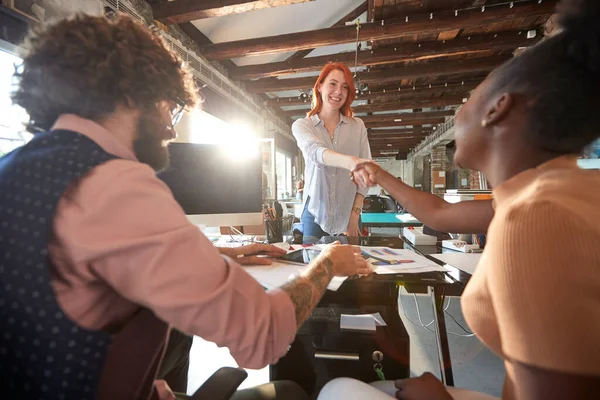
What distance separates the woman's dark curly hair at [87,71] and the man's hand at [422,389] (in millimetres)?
977

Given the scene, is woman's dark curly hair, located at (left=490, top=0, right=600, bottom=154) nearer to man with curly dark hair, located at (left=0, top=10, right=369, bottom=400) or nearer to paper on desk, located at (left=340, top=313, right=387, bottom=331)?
man with curly dark hair, located at (left=0, top=10, right=369, bottom=400)

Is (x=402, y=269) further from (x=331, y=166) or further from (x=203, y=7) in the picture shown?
(x=203, y=7)

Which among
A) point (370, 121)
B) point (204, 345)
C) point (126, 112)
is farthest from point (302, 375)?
point (370, 121)

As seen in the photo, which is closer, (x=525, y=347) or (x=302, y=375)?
(x=525, y=347)

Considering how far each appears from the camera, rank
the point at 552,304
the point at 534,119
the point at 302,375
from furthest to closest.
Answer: the point at 302,375
the point at 534,119
the point at 552,304

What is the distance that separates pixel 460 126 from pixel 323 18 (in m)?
5.10

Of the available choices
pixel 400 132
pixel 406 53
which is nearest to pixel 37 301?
pixel 406 53

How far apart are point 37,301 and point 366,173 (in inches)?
51.2

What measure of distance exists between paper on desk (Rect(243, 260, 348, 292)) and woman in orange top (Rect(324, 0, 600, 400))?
1.13 ft

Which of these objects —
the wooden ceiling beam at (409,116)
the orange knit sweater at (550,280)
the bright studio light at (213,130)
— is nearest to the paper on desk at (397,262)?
the orange knit sweater at (550,280)

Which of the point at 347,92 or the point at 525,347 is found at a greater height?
the point at 347,92

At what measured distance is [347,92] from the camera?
2.27 meters

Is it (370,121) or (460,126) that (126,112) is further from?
(370,121)

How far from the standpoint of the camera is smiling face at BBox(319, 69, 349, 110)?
2.17 metres
